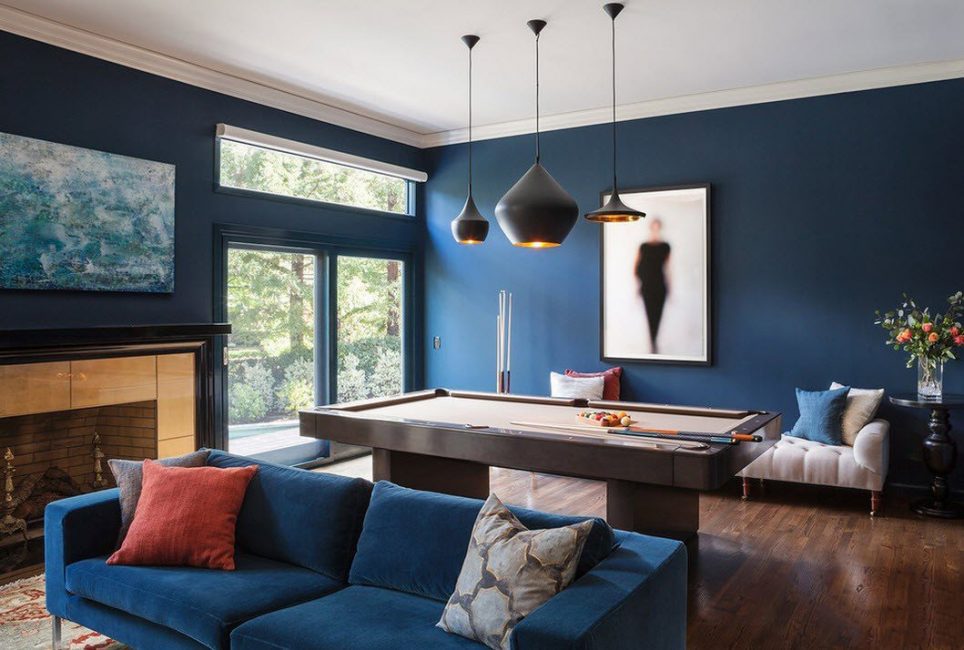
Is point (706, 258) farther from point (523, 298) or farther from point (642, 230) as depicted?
point (523, 298)

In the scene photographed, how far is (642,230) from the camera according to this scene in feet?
19.7

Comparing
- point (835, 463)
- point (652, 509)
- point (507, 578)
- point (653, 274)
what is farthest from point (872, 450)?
point (507, 578)

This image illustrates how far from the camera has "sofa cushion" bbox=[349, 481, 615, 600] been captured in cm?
237

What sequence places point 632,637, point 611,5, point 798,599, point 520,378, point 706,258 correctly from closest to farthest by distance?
1. point 632,637
2. point 798,599
3. point 611,5
4. point 706,258
5. point 520,378

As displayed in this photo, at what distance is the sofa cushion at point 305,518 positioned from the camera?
268cm

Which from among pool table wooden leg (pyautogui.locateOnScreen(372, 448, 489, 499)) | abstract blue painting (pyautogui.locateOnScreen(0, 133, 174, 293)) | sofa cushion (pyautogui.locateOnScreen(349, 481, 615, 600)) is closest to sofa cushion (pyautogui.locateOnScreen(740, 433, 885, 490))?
pool table wooden leg (pyautogui.locateOnScreen(372, 448, 489, 499))

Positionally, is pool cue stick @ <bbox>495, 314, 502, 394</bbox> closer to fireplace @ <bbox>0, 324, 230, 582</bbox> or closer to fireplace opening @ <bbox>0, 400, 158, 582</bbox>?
fireplace @ <bbox>0, 324, 230, 582</bbox>

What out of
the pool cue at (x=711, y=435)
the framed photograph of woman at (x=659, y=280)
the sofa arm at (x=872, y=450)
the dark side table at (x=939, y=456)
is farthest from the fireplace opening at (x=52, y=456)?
the dark side table at (x=939, y=456)

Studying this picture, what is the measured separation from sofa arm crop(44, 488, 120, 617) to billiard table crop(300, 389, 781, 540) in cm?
133

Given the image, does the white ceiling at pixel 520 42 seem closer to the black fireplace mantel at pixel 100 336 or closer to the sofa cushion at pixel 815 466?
the black fireplace mantel at pixel 100 336

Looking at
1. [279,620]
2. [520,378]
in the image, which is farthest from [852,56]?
[279,620]

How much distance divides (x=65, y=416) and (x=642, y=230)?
4.34 meters

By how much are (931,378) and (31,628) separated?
204 inches

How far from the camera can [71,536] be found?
9.19 feet
